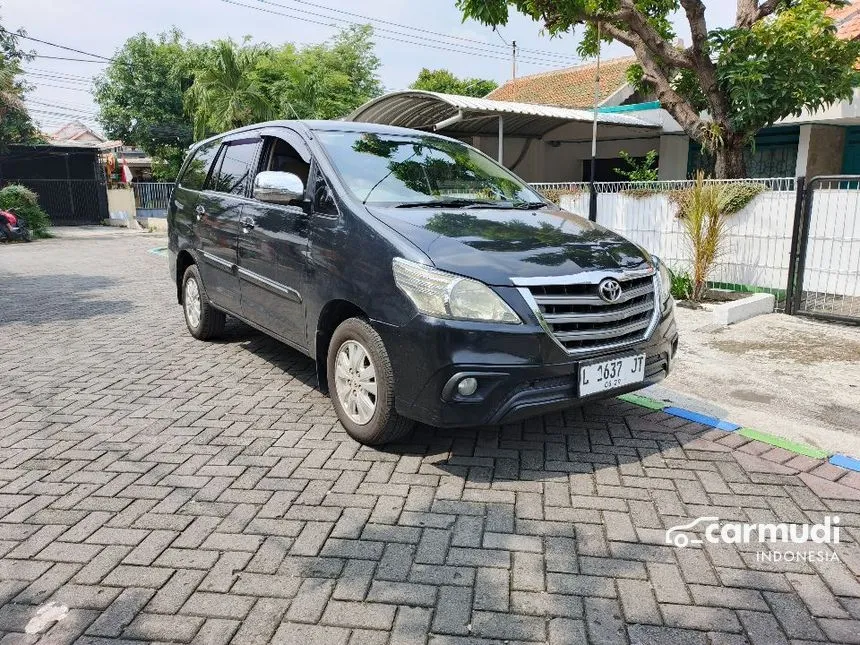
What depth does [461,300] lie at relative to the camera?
3.17m

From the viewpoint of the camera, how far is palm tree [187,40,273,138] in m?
22.1

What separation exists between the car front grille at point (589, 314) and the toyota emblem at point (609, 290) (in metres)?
0.02

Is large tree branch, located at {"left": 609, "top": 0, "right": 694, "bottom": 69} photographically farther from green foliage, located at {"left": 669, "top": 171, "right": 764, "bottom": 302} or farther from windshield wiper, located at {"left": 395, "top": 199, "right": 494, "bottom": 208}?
windshield wiper, located at {"left": 395, "top": 199, "right": 494, "bottom": 208}

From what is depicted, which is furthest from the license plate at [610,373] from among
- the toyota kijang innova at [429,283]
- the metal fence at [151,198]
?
the metal fence at [151,198]

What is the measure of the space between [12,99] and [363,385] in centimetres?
2631

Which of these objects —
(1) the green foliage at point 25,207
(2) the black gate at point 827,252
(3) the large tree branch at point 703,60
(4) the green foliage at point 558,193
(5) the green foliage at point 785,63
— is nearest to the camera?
(2) the black gate at point 827,252

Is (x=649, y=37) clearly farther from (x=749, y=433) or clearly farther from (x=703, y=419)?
(x=749, y=433)

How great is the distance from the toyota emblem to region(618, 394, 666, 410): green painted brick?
1333mm

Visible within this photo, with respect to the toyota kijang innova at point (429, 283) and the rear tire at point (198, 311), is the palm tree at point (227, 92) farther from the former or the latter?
the toyota kijang innova at point (429, 283)

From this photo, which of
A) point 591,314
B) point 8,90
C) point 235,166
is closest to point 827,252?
point 591,314

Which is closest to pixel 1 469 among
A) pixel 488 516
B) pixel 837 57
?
pixel 488 516

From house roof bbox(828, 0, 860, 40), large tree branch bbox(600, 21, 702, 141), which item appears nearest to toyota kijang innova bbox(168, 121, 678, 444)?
large tree branch bbox(600, 21, 702, 141)

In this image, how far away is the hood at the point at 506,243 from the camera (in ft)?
10.8

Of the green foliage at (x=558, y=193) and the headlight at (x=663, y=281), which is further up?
the green foliage at (x=558, y=193)
